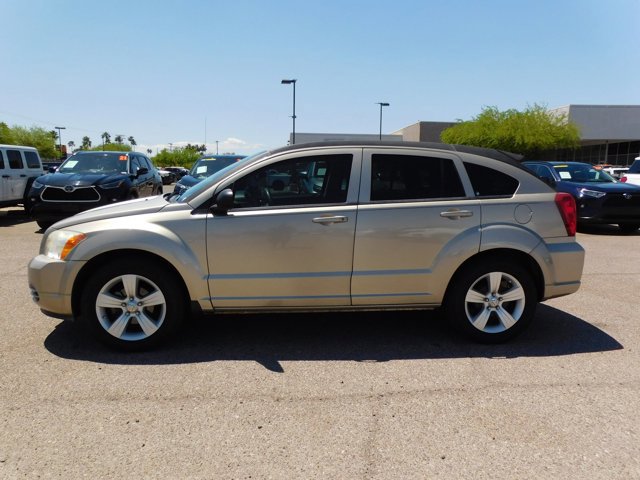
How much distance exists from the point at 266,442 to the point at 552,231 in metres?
2.93

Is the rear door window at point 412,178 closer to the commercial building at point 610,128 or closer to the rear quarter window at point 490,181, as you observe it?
the rear quarter window at point 490,181

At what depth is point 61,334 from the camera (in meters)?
4.47

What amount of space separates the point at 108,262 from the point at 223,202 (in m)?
1.05

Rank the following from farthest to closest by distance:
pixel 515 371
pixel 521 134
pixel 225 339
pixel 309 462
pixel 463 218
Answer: pixel 521 134, pixel 225 339, pixel 463 218, pixel 515 371, pixel 309 462

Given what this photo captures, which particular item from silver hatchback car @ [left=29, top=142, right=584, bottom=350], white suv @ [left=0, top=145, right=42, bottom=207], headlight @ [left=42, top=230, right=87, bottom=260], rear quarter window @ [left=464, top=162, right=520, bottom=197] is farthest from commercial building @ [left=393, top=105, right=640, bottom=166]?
headlight @ [left=42, top=230, right=87, bottom=260]

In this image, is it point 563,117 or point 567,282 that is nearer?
point 567,282

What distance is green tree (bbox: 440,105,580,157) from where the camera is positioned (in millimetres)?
46375

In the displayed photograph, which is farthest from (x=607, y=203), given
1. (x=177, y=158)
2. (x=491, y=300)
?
(x=177, y=158)

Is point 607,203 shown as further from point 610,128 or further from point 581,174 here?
point 610,128

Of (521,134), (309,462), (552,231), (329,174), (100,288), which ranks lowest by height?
(309,462)

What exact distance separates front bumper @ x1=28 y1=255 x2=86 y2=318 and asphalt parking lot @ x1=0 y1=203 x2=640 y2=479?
39 centimetres

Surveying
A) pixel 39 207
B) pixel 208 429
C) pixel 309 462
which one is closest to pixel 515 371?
pixel 309 462

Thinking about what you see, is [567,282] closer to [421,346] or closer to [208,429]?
[421,346]

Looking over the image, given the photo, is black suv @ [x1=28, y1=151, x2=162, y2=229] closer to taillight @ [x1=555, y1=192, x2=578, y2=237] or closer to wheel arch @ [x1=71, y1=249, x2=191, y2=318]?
wheel arch @ [x1=71, y1=249, x2=191, y2=318]
